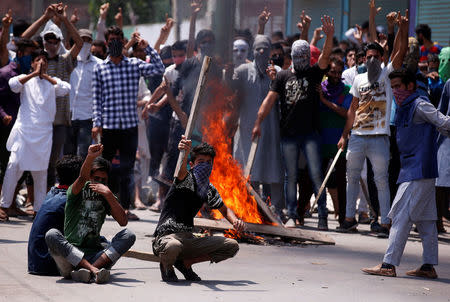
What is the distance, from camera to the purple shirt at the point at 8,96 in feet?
34.2

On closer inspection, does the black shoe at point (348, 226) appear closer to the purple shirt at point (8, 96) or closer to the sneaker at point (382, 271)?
the sneaker at point (382, 271)

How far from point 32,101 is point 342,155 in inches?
153

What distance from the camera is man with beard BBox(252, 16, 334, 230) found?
10391 mm

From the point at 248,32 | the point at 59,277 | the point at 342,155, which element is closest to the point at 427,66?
the point at 342,155

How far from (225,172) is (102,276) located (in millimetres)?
3506

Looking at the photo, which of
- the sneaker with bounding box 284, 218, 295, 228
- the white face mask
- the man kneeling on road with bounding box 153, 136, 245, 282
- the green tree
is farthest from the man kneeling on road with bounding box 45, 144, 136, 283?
the green tree

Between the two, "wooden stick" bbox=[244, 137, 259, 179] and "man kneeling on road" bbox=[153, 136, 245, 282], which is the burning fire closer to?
"wooden stick" bbox=[244, 137, 259, 179]

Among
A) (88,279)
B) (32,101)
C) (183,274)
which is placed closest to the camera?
(88,279)

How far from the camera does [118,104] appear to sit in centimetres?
1048

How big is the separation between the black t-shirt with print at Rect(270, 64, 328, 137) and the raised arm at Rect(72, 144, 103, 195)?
441 cm

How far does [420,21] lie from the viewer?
56.5ft

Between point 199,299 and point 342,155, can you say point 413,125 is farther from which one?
point 342,155

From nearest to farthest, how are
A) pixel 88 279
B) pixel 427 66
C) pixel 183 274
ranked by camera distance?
pixel 88 279
pixel 183 274
pixel 427 66

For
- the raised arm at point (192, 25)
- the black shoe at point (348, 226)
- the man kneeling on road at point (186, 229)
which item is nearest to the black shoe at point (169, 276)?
the man kneeling on road at point (186, 229)
